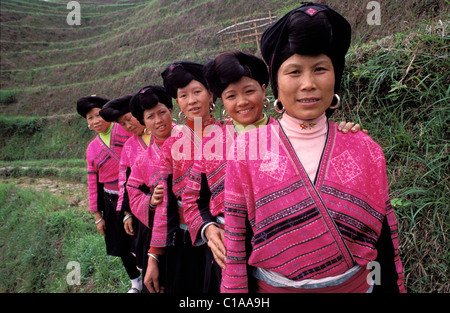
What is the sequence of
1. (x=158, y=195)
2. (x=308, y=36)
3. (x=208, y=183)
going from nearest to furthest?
(x=308, y=36), (x=208, y=183), (x=158, y=195)

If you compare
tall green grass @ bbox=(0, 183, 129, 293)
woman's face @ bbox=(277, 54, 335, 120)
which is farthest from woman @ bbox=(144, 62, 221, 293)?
tall green grass @ bbox=(0, 183, 129, 293)

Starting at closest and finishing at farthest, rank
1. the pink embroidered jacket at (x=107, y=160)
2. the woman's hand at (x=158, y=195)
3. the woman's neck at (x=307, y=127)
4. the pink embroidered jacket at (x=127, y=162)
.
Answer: the woman's neck at (x=307, y=127) → the woman's hand at (x=158, y=195) → the pink embroidered jacket at (x=127, y=162) → the pink embroidered jacket at (x=107, y=160)

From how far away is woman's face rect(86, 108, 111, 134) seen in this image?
3.09 m

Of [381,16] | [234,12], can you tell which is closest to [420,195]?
[381,16]

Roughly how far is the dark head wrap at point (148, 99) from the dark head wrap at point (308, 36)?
48.3 inches

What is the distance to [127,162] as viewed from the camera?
2617 millimetres

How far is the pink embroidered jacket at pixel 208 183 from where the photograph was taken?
4.70 ft

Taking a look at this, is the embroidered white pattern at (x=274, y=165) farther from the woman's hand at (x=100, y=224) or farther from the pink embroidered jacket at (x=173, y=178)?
the woman's hand at (x=100, y=224)

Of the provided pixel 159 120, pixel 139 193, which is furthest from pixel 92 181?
pixel 159 120

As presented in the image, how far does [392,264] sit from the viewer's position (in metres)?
1.09

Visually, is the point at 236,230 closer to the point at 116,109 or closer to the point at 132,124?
the point at 132,124

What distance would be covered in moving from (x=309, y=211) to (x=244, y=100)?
65 centimetres

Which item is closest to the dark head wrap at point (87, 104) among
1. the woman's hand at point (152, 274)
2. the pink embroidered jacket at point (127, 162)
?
the pink embroidered jacket at point (127, 162)

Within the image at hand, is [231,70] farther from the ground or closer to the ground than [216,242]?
farther from the ground
